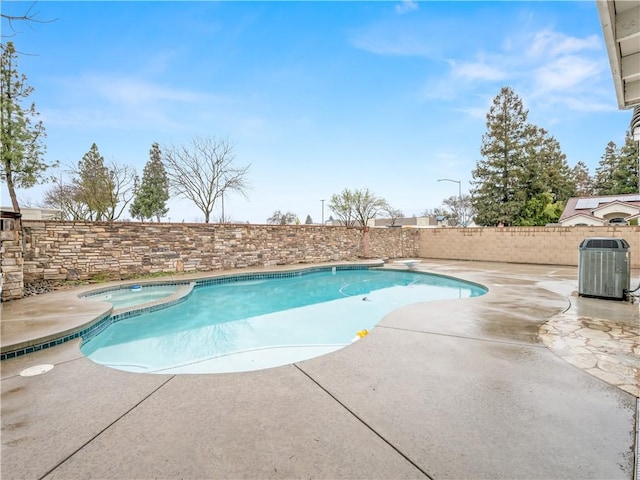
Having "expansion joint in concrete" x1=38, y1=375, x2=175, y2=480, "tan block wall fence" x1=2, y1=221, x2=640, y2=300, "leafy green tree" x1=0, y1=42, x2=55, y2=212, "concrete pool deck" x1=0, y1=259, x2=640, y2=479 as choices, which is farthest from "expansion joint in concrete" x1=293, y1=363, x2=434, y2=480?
"leafy green tree" x1=0, y1=42, x2=55, y2=212

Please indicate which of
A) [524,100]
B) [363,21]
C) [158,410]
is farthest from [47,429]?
[524,100]

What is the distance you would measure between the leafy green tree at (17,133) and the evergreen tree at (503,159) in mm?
23056

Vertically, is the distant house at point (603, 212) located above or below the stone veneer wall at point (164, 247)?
above

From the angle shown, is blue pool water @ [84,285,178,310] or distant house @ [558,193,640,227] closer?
blue pool water @ [84,285,178,310]

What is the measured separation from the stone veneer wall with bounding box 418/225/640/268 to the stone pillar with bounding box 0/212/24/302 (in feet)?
49.1

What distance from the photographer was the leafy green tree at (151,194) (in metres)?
26.9

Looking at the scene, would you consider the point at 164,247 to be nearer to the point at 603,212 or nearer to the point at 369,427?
the point at 369,427

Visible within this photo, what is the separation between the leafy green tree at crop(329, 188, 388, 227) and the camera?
31203 millimetres

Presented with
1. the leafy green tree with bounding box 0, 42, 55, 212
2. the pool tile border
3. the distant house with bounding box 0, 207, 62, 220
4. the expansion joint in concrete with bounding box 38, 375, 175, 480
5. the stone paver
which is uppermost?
the leafy green tree with bounding box 0, 42, 55, 212

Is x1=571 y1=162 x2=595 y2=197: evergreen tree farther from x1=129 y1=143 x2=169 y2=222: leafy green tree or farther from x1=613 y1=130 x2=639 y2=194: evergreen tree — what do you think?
x1=129 y1=143 x2=169 y2=222: leafy green tree

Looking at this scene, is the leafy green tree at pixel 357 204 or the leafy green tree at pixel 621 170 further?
the leafy green tree at pixel 357 204

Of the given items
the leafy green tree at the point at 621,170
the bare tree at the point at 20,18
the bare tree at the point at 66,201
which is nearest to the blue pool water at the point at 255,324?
the bare tree at the point at 20,18

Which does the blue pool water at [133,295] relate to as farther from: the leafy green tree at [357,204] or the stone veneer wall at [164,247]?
the leafy green tree at [357,204]

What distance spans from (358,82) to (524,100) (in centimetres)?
1265
